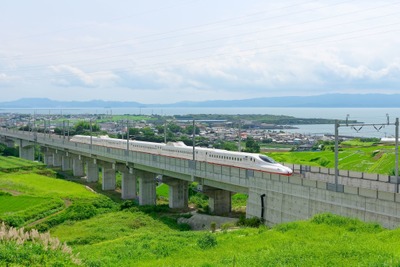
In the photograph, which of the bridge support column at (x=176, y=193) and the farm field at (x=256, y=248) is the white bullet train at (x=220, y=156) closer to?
the bridge support column at (x=176, y=193)

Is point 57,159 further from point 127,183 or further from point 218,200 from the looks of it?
point 218,200

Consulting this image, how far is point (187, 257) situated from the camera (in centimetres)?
2011

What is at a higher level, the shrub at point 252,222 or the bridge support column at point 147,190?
the shrub at point 252,222

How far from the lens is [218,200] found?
42.3 m

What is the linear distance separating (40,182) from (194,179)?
32741 millimetres

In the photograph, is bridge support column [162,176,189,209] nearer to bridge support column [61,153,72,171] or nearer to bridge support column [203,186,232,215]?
bridge support column [203,186,232,215]

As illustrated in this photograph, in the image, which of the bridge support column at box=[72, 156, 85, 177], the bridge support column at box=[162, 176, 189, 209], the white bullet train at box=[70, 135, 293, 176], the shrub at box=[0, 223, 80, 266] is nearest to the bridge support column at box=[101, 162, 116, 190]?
the white bullet train at box=[70, 135, 293, 176]

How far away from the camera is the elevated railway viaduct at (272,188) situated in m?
24.9

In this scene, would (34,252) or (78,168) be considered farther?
(78,168)

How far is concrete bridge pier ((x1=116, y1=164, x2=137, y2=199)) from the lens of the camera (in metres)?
58.8

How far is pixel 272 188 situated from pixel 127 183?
31422mm

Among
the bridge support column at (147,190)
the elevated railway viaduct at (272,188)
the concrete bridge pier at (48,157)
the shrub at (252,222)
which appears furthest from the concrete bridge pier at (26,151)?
the shrub at (252,222)

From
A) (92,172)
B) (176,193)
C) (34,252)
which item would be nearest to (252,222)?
(34,252)


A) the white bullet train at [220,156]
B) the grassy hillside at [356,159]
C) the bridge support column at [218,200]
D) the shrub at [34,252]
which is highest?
the white bullet train at [220,156]
